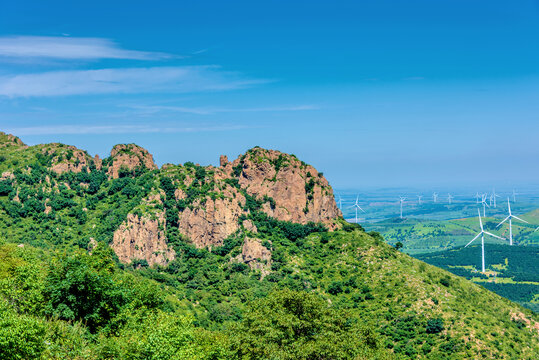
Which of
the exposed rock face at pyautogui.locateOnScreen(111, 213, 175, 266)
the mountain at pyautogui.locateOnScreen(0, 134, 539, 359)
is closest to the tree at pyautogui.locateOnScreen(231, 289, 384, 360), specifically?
the mountain at pyautogui.locateOnScreen(0, 134, 539, 359)

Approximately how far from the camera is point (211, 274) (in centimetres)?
10075

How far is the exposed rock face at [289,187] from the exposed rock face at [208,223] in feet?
45.1

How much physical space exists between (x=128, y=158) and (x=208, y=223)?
1478 inches

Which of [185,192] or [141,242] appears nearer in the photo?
[141,242]

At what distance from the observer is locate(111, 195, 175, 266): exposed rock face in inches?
3984

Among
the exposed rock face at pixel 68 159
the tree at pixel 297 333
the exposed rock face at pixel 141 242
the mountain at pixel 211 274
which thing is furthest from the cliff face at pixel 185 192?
the tree at pixel 297 333

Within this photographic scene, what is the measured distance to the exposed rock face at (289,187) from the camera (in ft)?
396

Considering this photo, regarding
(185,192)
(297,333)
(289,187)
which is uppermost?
(289,187)

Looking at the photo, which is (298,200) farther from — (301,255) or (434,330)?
(434,330)

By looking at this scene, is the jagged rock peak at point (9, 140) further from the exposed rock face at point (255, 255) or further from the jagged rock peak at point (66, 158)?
the exposed rock face at point (255, 255)

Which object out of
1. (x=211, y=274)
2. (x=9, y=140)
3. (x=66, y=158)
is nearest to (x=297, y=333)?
(x=211, y=274)

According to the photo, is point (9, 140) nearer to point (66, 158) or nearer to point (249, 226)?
point (66, 158)

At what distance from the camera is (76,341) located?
141 ft

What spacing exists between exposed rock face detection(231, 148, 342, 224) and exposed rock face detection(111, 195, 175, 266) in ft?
93.0
